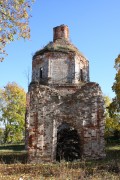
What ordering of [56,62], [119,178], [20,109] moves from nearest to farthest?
1. [119,178]
2. [56,62]
3. [20,109]

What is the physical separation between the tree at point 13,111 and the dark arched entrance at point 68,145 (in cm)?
1629

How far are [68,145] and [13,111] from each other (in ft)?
58.7

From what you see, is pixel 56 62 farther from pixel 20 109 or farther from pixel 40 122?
pixel 20 109

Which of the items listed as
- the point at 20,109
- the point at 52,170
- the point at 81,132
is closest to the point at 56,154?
the point at 81,132

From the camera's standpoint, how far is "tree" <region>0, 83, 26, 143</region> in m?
32.6

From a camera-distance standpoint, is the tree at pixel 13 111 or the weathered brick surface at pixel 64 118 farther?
the tree at pixel 13 111

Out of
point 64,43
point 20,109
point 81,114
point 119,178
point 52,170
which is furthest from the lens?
point 20,109

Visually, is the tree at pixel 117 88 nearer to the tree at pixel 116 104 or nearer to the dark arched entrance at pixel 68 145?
the tree at pixel 116 104

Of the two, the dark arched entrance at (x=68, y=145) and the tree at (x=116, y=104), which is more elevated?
the tree at (x=116, y=104)

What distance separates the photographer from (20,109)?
33312 mm

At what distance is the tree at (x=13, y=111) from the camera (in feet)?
107

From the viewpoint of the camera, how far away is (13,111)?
33062 millimetres

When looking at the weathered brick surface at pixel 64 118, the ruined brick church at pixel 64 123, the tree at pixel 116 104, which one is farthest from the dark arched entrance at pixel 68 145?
the tree at pixel 116 104

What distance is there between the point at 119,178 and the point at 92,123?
682cm
